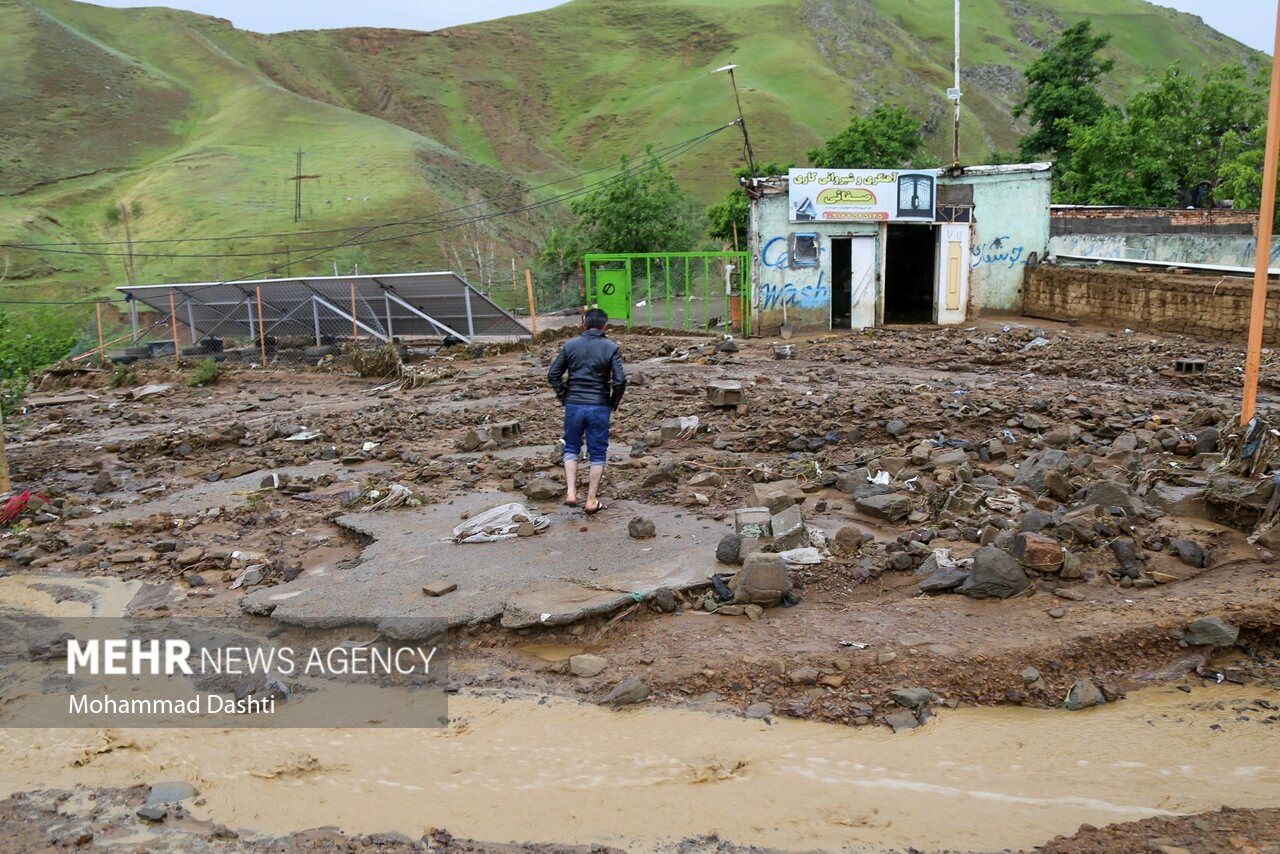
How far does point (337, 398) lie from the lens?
51.4 feet

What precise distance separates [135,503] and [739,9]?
380 feet

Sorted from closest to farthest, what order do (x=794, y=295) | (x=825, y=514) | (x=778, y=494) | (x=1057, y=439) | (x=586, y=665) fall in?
(x=586, y=665) → (x=778, y=494) → (x=825, y=514) → (x=1057, y=439) → (x=794, y=295)

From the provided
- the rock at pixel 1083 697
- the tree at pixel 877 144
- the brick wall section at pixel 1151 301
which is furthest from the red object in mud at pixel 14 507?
the tree at pixel 877 144

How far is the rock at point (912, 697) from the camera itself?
14.2ft

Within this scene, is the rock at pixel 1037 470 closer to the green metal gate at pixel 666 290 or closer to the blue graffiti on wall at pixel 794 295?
the green metal gate at pixel 666 290

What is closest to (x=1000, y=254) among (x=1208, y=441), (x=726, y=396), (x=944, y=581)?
(x=726, y=396)

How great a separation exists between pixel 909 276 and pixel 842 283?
362 centimetres

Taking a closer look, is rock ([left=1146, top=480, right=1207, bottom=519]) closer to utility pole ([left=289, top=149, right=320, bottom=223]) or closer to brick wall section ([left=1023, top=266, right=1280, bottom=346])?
brick wall section ([left=1023, top=266, right=1280, bottom=346])

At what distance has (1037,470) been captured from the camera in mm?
6953

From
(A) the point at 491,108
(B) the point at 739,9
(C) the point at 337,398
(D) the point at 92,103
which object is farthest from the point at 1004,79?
(C) the point at 337,398

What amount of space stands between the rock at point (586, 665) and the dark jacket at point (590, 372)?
2746 mm

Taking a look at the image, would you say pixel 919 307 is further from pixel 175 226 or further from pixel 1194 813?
pixel 175 226

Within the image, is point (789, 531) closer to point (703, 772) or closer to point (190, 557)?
point (703, 772)

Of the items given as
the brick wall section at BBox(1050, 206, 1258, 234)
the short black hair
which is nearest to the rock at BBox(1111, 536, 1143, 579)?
the short black hair
